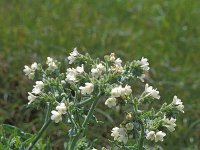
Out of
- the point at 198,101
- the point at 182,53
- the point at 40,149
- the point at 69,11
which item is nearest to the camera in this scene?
the point at 40,149

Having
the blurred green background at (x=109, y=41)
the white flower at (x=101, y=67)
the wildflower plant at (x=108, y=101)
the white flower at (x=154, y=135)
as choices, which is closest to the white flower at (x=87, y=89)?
the wildflower plant at (x=108, y=101)

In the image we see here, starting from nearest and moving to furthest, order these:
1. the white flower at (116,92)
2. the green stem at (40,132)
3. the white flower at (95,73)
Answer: the white flower at (116,92)
the white flower at (95,73)
the green stem at (40,132)

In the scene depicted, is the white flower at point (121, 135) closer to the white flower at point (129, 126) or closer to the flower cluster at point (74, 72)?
the white flower at point (129, 126)

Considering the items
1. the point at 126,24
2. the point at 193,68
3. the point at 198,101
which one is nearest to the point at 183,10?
the point at 126,24

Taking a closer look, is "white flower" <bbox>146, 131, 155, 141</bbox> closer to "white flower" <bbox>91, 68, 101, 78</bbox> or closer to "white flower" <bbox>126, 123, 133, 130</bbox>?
"white flower" <bbox>126, 123, 133, 130</bbox>

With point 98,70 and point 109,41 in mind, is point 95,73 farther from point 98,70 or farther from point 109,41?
point 109,41

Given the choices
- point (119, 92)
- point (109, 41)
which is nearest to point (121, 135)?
point (119, 92)

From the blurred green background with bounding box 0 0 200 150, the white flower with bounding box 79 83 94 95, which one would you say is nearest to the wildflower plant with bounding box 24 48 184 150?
the white flower with bounding box 79 83 94 95

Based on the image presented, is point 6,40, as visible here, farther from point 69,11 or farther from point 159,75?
point 159,75
